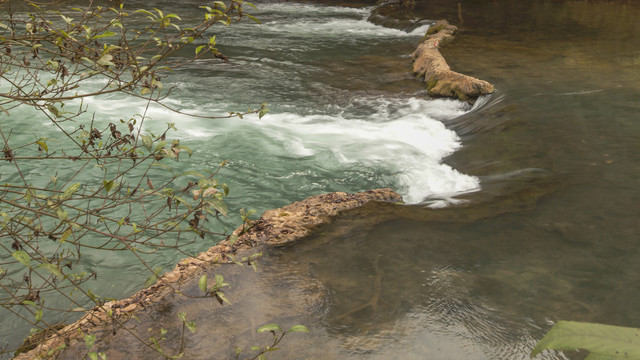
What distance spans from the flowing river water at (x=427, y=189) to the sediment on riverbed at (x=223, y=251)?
131 mm

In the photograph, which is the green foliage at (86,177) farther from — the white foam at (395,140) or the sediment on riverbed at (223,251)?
the white foam at (395,140)

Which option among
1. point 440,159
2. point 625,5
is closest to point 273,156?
point 440,159

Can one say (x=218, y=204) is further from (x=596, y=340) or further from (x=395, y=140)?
(x=395, y=140)

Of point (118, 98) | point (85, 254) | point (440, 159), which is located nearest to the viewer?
point (85, 254)

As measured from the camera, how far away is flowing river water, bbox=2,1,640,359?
133 inches

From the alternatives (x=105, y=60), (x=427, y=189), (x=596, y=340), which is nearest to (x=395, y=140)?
(x=427, y=189)

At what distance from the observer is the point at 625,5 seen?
55.2ft

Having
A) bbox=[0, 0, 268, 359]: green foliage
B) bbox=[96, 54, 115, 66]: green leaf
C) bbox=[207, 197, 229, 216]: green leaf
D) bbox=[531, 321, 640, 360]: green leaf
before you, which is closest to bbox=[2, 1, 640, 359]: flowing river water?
bbox=[0, 0, 268, 359]: green foliage

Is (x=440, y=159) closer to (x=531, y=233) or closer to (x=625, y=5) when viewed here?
(x=531, y=233)

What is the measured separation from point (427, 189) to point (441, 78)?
12.8ft

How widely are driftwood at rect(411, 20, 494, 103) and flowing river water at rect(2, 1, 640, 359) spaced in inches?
8.8

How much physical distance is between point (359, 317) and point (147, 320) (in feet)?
4.50

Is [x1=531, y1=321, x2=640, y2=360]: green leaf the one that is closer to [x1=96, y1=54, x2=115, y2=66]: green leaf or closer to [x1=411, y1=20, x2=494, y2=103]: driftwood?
[x1=96, y1=54, x2=115, y2=66]: green leaf

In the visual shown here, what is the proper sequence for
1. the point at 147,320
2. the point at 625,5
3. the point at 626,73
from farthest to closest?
the point at 625,5 < the point at 626,73 < the point at 147,320
